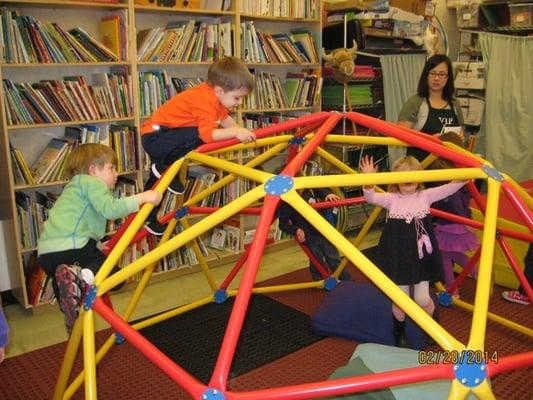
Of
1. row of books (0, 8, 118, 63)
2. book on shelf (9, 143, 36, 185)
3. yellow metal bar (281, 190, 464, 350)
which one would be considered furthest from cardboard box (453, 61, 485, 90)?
yellow metal bar (281, 190, 464, 350)

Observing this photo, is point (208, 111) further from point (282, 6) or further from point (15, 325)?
point (282, 6)

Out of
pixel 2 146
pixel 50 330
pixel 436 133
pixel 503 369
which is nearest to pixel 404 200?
pixel 503 369

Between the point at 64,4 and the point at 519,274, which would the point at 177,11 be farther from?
the point at 519,274

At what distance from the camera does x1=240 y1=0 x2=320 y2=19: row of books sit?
4495mm

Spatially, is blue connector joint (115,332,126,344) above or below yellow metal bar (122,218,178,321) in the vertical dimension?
below

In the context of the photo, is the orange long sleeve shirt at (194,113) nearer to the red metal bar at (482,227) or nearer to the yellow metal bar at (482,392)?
the red metal bar at (482,227)

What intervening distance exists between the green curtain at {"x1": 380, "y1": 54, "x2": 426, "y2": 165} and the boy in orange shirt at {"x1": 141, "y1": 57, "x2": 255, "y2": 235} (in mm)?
2980

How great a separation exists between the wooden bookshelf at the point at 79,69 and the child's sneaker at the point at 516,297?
2.24m

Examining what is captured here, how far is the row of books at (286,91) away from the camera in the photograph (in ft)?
15.5

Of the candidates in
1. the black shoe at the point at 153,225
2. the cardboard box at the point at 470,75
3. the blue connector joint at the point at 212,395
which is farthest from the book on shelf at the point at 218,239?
the cardboard box at the point at 470,75

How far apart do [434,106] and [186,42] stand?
199 centimetres

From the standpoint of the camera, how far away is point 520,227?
12.3 ft

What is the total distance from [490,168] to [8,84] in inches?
117

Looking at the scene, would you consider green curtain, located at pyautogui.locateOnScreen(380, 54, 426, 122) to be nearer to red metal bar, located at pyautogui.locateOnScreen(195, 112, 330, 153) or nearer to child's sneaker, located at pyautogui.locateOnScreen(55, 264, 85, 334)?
red metal bar, located at pyautogui.locateOnScreen(195, 112, 330, 153)
